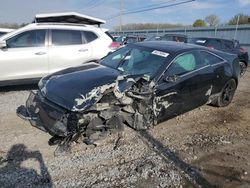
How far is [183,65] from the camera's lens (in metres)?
5.27

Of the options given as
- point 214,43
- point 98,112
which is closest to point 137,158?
point 98,112

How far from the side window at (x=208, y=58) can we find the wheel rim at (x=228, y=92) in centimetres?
74

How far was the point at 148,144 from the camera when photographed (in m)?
4.45

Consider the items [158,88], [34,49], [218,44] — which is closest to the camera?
[158,88]

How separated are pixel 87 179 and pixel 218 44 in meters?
10.2

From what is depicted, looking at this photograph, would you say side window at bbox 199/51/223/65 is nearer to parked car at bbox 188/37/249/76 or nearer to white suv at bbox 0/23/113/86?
white suv at bbox 0/23/113/86

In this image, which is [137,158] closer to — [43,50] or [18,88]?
[43,50]

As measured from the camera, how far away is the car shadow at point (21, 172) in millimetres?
3271

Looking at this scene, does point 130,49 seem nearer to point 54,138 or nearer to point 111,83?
point 111,83

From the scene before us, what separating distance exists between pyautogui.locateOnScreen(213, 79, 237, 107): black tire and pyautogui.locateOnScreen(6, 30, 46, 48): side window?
4.77m

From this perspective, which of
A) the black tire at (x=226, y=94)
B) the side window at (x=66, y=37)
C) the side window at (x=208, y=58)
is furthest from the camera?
the side window at (x=66, y=37)

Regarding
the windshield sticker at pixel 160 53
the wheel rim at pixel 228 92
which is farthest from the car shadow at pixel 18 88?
the wheel rim at pixel 228 92

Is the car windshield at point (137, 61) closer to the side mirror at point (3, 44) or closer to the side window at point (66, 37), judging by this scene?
the side window at point (66, 37)

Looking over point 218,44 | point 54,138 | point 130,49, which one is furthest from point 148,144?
point 218,44
